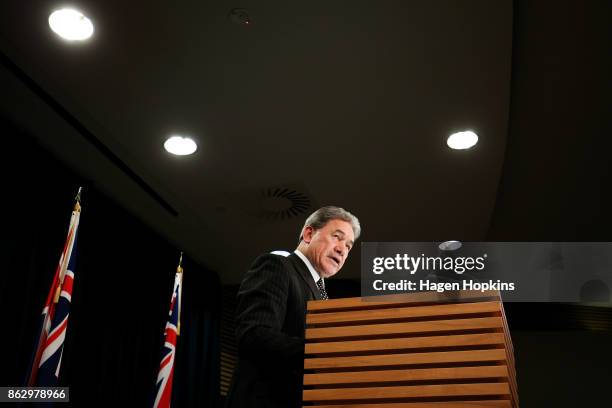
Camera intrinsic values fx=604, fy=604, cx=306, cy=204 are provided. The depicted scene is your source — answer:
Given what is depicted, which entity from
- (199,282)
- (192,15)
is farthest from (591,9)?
(199,282)

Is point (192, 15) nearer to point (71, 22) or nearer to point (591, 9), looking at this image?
point (71, 22)

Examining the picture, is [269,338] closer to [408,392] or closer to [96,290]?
[408,392]

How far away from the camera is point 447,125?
13.5ft

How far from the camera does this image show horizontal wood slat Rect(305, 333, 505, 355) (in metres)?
1.24

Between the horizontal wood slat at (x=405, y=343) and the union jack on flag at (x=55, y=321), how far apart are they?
2.85m

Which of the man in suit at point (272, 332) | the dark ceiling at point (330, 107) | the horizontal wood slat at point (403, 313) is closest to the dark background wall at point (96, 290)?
the dark ceiling at point (330, 107)

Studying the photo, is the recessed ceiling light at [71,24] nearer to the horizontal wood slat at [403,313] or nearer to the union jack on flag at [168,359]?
the union jack on flag at [168,359]

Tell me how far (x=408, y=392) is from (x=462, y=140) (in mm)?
3268

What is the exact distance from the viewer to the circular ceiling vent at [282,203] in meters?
5.02

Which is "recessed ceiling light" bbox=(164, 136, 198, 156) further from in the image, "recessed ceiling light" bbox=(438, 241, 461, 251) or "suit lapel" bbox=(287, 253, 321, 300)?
"recessed ceiling light" bbox=(438, 241, 461, 251)

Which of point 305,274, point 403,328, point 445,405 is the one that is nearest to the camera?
point 445,405

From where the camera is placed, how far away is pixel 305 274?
191cm

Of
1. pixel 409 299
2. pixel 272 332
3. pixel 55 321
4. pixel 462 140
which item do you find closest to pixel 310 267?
pixel 272 332

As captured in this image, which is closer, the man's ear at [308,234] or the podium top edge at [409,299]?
the podium top edge at [409,299]
